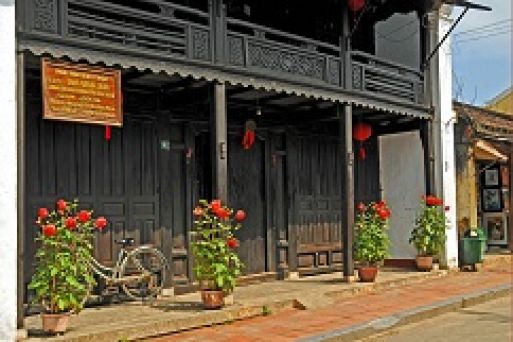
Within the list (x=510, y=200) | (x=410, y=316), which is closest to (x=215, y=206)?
(x=410, y=316)

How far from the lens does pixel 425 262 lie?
572 inches

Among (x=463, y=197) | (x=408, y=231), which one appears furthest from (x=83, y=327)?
(x=463, y=197)

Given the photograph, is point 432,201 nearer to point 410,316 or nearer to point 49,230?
point 410,316

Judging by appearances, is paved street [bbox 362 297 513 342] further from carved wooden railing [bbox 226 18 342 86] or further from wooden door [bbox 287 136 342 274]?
carved wooden railing [bbox 226 18 342 86]

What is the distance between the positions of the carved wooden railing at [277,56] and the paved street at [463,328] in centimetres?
452

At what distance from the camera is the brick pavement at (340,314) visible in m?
8.80

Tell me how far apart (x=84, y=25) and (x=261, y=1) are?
17.8 ft

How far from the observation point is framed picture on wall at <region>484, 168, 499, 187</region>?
63.0 feet

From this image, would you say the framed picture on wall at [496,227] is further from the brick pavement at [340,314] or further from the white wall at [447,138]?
the brick pavement at [340,314]

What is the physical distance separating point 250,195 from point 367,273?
2.73 meters

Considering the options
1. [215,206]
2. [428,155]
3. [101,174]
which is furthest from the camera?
[428,155]

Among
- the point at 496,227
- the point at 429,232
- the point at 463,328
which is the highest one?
the point at 429,232

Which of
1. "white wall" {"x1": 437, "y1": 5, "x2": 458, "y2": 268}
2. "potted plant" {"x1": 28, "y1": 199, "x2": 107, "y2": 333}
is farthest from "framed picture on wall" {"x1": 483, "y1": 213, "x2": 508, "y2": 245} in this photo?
"potted plant" {"x1": 28, "y1": 199, "x2": 107, "y2": 333}

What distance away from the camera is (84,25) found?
348 inches
